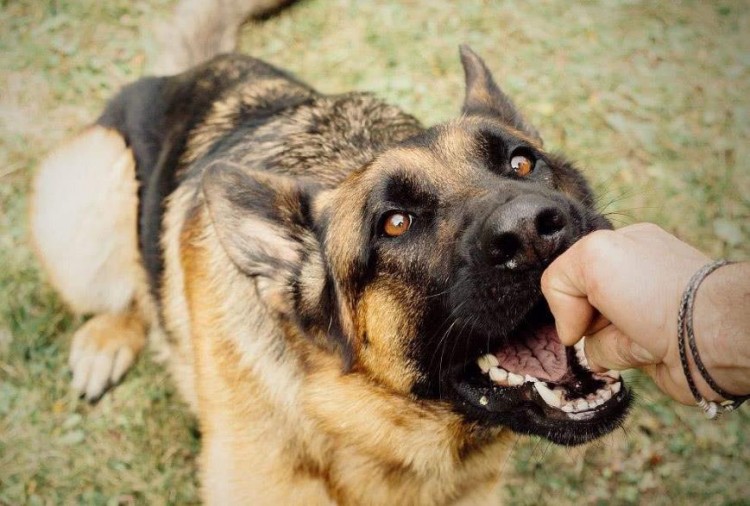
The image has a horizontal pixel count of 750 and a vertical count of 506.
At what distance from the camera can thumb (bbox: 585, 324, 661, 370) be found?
6.18ft

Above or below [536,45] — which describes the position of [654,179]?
below

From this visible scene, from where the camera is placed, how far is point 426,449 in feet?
9.37

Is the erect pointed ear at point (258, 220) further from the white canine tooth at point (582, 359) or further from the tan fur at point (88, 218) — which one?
the tan fur at point (88, 218)

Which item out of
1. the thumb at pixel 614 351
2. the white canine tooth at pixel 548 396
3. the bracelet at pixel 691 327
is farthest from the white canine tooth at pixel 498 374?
the bracelet at pixel 691 327

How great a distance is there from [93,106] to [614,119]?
4983mm

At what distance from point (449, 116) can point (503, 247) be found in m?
4.05

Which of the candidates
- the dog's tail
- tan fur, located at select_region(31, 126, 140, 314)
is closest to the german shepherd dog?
tan fur, located at select_region(31, 126, 140, 314)

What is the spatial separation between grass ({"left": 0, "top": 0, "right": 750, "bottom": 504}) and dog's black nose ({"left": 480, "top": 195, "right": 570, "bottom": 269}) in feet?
5.73

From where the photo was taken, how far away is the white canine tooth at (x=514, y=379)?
8.03 ft

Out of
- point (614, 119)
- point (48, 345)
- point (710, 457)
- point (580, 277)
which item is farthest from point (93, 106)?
point (710, 457)

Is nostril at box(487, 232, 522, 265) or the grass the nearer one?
nostril at box(487, 232, 522, 265)

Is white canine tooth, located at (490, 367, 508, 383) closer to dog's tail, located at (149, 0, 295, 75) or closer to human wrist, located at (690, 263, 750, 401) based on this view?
human wrist, located at (690, 263, 750, 401)

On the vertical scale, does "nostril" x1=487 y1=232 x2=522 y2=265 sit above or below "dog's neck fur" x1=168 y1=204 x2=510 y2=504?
above

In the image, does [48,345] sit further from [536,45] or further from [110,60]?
[536,45]
